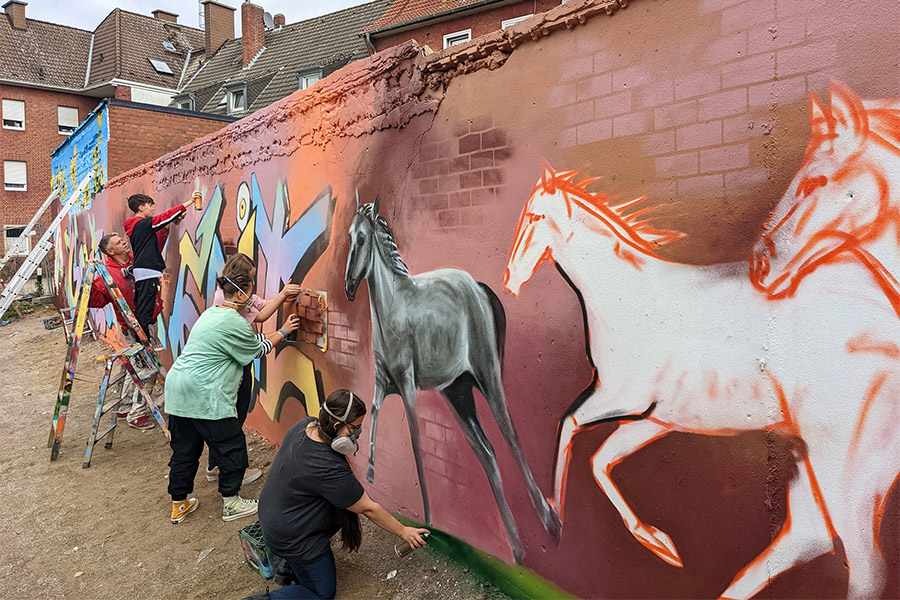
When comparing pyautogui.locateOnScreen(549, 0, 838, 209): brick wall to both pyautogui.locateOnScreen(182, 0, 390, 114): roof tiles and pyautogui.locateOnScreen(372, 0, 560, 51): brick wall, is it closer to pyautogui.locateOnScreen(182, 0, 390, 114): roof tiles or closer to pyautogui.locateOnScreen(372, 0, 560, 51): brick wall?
pyautogui.locateOnScreen(372, 0, 560, 51): brick wall

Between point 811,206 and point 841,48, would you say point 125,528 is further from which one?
point 841,48

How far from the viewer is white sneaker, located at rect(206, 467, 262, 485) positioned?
15.3 feet

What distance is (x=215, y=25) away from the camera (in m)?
30.3

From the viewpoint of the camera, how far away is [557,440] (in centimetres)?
257

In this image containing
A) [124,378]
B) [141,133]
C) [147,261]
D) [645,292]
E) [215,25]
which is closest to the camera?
[645,292]

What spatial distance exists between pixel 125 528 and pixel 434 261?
10.2 feet

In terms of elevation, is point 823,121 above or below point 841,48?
below

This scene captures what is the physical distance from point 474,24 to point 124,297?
525 inches

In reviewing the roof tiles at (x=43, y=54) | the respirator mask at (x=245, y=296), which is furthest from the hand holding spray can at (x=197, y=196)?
the roof tiles at (x=43, y=54)

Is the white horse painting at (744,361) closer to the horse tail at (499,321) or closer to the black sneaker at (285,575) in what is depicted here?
the horse tail at (499,321)

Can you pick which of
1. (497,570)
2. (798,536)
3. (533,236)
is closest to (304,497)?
(497,570)

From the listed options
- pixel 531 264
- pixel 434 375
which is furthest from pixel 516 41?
pixel 434 375

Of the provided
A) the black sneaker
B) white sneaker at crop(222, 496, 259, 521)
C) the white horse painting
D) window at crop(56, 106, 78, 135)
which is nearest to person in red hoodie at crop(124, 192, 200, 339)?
white sneaker at crop(222, 496, 259, 521)

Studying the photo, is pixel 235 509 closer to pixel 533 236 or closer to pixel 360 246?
pixel 360 246
